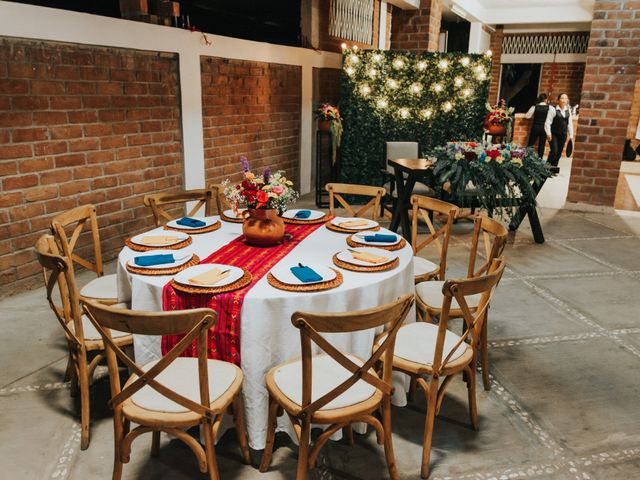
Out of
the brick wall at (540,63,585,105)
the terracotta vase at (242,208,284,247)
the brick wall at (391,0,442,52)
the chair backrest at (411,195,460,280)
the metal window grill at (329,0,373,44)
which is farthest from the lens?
the brick wall at (540,63,585,105)

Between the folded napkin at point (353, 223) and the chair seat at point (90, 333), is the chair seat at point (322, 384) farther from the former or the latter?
the folded napkin at point (353, 223)

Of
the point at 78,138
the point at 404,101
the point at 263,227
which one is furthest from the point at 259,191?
the point at 404,101

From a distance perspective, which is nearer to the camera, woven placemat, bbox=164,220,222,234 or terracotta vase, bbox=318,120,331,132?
woven placemat, bbox=164,220,222,234

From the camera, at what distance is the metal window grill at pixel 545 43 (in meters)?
11.4

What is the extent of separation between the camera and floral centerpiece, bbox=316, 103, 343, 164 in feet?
19.8

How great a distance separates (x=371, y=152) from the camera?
6285 mm

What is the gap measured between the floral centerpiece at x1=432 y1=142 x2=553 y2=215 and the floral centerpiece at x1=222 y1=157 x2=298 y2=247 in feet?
8.44

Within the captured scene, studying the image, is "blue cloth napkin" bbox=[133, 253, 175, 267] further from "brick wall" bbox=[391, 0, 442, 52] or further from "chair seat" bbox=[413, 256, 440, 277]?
"brick wall" bbox=[391, 0, 442, 52]

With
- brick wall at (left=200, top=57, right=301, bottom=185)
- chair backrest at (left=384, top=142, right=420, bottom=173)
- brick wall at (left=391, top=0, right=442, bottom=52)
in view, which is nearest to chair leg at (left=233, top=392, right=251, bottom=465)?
brick wall at (left=200, top=57, right=301, bottom=185)

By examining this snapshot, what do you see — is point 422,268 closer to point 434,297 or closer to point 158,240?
point 434,297

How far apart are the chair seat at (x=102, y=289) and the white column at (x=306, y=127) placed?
4363 millimetres

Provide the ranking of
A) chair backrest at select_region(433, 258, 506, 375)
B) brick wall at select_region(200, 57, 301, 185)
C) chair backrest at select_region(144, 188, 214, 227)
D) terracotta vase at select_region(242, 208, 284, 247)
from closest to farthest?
chair backrest at select_region(433, 258, 506, 375)
terracotta vase at select_region(242, 208, 284, 247)
chair backrest at select_region(144, 188, 214, 227)
brick wall at select_region(200, 57, 301, 185)

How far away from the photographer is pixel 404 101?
6184 mm

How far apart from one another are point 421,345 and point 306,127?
199 inches
